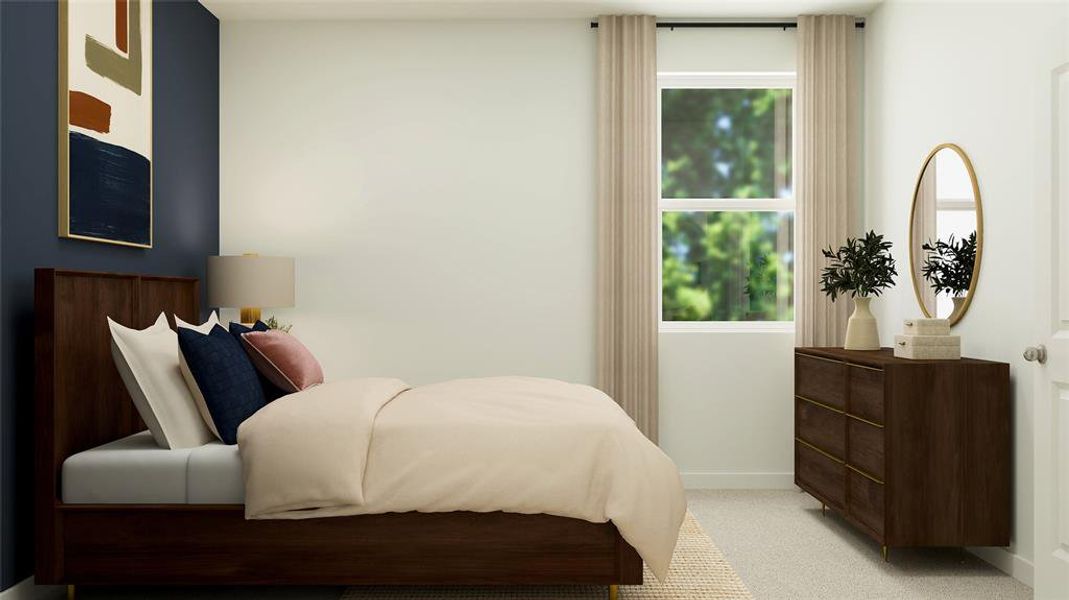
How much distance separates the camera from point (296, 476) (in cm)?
257

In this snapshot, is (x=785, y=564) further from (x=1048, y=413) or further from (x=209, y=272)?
(x=209, y=272)

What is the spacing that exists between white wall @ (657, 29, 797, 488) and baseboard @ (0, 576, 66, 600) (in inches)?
126

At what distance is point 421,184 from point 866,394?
110 inches

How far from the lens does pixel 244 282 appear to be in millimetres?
4203

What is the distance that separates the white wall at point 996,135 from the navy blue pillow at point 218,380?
2980mm

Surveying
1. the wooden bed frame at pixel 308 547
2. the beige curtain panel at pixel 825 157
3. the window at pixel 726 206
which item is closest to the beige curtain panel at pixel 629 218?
the window at pixel 726 206

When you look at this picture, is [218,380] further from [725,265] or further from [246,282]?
[725,265]

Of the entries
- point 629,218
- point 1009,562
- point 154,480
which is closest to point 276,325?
point 154,480

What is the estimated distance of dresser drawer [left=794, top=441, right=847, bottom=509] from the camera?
12.1 feet

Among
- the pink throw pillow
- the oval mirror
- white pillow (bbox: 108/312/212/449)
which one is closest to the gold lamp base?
the pink throw pillow

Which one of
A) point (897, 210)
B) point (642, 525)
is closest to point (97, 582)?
point (642, 525)

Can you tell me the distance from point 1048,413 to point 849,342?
52.6 inches

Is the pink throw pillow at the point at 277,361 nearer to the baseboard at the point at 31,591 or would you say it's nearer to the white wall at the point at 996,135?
the baseboard at the point at 31,591

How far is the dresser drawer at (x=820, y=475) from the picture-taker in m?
3.68
